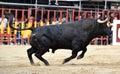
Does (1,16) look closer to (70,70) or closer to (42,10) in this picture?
(42,10)

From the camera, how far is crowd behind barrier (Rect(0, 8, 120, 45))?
21.3 meters

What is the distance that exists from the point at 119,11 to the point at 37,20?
448 cm

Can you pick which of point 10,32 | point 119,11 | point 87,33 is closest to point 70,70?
point 87,33

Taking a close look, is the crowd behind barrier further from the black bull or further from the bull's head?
the black bull

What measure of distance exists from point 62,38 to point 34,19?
9.53 meters

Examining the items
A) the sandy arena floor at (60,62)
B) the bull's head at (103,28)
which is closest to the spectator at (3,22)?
the sandy arena floor at (60,62)

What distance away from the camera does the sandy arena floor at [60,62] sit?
10609 millimetres

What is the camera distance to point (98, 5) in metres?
24.7

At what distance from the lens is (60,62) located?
13641 millimetres

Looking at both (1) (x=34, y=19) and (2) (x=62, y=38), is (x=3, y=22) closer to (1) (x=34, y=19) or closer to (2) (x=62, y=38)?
(1) (x=34, y=19)

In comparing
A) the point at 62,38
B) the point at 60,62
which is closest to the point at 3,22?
the point at 60,62

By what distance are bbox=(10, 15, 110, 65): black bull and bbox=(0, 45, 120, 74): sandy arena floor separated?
0.43m

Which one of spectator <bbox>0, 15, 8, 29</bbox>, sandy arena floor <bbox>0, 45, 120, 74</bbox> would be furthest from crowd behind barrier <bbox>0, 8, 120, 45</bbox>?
sandy arena floor <bbox>0, 45, 120, 74</bbox>

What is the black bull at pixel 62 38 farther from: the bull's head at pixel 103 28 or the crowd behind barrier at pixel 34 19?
the crowd behind barrier at pixel 34 19
